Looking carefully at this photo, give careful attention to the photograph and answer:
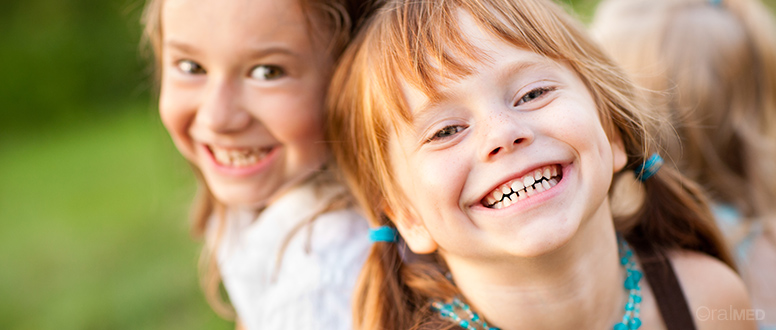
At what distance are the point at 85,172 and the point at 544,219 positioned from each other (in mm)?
4802

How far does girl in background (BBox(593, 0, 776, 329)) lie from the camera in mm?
2619

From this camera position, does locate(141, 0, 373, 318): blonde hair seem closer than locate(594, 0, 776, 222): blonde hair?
Yes

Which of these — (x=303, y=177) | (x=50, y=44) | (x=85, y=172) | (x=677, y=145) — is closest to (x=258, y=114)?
(x=303, y=177)

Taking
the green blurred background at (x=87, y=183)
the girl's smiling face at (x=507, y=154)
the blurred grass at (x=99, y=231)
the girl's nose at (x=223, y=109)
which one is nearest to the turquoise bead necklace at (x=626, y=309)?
the girl's smiling face at (x=507, y=154)

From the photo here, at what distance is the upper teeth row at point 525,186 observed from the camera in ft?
5.05

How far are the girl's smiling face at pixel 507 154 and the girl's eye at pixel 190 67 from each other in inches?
32.3

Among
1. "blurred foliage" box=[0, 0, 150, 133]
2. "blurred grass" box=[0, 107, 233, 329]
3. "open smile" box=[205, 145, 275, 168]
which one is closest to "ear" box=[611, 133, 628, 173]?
"open smile" box=[205, 145, 275, 168]

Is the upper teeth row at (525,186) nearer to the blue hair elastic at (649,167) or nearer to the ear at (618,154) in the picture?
the ear at (618,154)

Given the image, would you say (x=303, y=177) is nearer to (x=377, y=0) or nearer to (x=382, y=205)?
(x=382, y=205)

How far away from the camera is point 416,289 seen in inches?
76.7

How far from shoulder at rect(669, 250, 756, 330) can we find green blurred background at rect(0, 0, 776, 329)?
1.49 metres

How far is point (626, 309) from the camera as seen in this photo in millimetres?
1803

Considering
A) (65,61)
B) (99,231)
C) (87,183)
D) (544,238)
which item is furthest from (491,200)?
(65,61)

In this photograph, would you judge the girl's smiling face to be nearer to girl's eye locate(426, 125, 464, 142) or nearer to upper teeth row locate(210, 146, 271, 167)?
girl's eye locate(426, 125, 464, 142)
